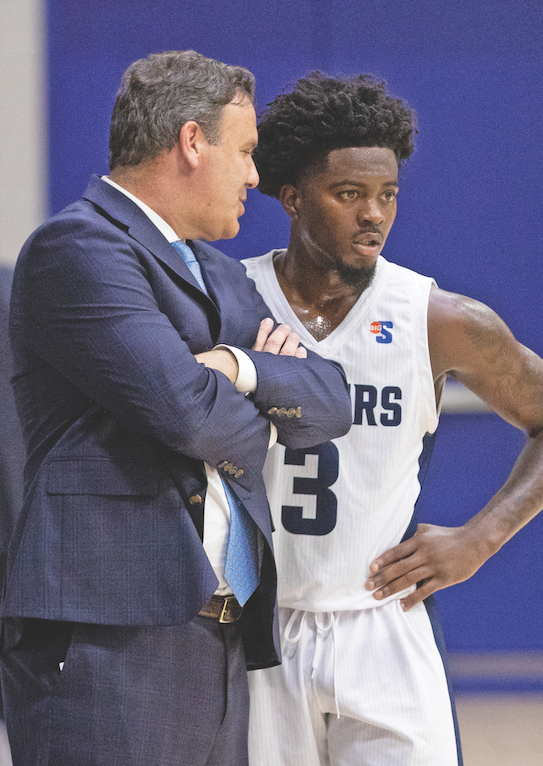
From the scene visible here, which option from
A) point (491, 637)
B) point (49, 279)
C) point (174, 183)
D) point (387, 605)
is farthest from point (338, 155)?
point (491, 637)

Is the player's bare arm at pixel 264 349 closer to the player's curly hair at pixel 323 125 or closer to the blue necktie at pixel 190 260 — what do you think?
the blue necktie at pixel 190 260

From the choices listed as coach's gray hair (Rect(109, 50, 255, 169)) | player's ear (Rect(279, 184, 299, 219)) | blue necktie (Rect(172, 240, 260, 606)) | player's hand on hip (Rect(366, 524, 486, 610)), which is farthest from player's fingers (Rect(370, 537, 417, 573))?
coach's gray hair (Rect(109, 50, 255, 169))

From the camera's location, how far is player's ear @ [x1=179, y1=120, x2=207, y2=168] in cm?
157

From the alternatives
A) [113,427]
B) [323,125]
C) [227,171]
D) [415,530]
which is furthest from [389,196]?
[113,427]

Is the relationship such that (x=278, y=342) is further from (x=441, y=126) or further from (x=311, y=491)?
(x=441, y=126)

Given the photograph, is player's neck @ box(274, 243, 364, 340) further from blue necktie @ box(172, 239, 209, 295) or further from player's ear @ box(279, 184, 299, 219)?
blue necktie @ box(172, 239, 209, 295)

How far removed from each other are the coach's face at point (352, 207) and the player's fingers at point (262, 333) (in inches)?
12.2

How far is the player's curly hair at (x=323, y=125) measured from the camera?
76.0 inches

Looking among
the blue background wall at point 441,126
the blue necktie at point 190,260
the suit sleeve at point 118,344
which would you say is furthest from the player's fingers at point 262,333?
the blue background wall at point 441,126

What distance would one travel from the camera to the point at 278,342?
163 centimetres

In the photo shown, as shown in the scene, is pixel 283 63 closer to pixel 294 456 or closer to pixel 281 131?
pixel 281 131

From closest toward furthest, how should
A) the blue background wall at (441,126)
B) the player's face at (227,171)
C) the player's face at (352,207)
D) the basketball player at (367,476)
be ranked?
the player's face at (227,171), the basketball player at (367,476), the player's face at (352,207), the blue background wall at (441,126)

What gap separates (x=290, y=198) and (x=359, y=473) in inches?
26.0

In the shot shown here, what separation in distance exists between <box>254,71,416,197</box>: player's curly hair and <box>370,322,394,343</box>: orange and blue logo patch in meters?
0.39
